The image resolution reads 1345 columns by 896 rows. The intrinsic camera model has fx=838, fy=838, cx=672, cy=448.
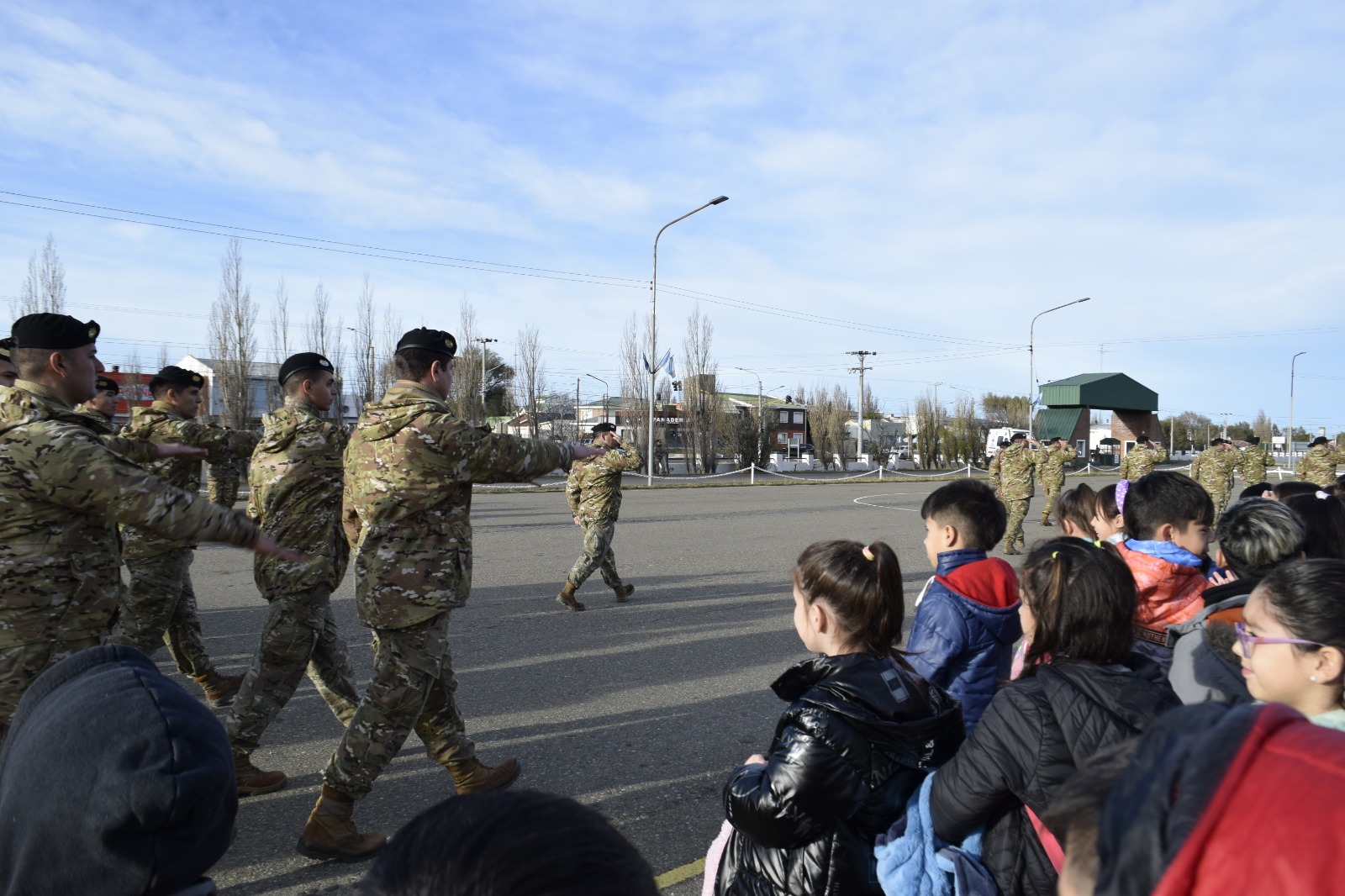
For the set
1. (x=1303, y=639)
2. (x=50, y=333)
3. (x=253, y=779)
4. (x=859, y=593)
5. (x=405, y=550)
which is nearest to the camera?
(x=1303, y=639)

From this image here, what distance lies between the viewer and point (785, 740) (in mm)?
2133

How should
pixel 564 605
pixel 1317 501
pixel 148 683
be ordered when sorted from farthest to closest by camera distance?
pixel 564 605, pixel 1317 501, pixel 148 683

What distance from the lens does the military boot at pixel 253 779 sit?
416 cm

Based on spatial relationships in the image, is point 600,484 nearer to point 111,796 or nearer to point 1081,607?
point 1081,607

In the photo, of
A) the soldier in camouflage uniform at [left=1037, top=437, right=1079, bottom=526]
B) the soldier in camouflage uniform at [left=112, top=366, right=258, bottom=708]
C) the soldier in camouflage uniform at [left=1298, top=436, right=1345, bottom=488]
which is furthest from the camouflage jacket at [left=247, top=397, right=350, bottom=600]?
the soldier in camouflage uniform at [left=1298, top=436, right=1345, bottom=488]

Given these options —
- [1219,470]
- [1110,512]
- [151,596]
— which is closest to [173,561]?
[151,596]

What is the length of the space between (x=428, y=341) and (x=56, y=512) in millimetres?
1576

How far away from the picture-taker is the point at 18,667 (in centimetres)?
308

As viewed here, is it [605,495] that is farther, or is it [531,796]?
[605,495]

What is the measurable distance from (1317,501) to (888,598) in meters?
2.87

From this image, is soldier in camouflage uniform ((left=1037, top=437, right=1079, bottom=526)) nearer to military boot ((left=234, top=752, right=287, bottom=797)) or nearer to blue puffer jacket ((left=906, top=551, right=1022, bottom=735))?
blue puffer jacket ((left=906, top=551, right=1022, bottom=735))

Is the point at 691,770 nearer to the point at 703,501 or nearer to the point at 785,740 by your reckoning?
the point at 785,740

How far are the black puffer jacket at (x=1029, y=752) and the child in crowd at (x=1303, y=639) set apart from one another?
288mm

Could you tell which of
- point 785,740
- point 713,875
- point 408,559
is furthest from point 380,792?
point 785,740
